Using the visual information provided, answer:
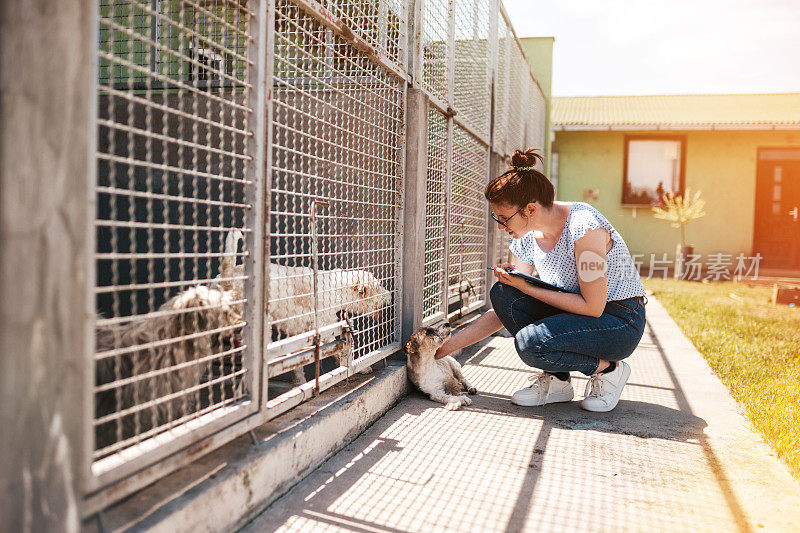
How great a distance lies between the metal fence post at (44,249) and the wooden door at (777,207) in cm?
1485

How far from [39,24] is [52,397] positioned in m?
0.71

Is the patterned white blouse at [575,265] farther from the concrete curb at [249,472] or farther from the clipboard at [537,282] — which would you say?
the concrete curb at [249,472]

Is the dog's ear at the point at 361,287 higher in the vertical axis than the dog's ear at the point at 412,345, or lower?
higher

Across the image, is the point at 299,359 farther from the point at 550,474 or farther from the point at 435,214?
the point at 435,214

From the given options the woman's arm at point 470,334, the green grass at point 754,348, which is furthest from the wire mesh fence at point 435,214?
the green grass at point 754,348

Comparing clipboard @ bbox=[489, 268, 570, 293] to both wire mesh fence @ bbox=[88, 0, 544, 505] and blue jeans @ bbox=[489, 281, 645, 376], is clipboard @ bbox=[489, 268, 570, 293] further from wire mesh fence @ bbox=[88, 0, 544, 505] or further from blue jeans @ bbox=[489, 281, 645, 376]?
wire mesh fence @ bbox=[88, 0, 544, 505]

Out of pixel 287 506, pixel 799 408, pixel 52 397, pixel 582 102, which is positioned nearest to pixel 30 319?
pixel 52 397

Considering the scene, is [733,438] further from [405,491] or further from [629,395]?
[405,491]

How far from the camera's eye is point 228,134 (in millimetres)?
4051

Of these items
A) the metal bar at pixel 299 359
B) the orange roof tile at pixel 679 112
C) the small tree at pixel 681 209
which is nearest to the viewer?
the metal bar at pixel 299 359

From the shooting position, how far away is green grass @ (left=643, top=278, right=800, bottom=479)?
2912 mm

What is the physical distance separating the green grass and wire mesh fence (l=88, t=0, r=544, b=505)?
1.91m

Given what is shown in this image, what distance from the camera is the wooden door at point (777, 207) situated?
1337 cm

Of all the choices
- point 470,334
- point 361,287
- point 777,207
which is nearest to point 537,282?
point 470,334
